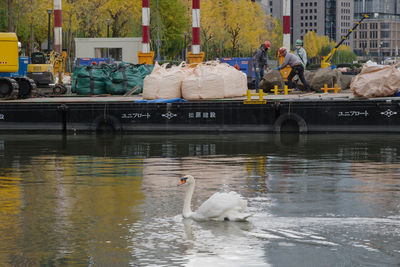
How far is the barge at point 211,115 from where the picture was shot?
26.8 metres

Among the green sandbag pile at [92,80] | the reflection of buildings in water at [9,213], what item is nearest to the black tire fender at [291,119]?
the green sandbag pile at [92,80]

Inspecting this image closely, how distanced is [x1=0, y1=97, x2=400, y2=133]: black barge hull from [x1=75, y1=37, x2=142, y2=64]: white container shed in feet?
105

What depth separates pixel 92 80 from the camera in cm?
3388

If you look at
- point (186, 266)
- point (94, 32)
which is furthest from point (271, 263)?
point (94, 32)

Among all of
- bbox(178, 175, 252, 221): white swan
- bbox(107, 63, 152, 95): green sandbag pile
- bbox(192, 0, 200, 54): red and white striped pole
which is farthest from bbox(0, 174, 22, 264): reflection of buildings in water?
bbox(192, 0, 200, 54): red and white striped pole

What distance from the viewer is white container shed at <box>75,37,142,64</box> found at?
203 ft

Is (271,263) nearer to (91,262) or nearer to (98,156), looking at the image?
(91,262)

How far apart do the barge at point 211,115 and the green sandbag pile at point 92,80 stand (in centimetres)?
364

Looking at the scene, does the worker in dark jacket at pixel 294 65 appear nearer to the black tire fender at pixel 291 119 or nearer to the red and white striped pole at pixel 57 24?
the black tire fender at pixel 291 119

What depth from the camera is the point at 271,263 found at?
396 inches

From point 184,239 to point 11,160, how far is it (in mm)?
10834

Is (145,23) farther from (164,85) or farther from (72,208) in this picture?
(72,208)

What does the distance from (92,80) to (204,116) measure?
24.3 feet

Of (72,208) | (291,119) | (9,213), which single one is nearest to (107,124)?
(291,119)
